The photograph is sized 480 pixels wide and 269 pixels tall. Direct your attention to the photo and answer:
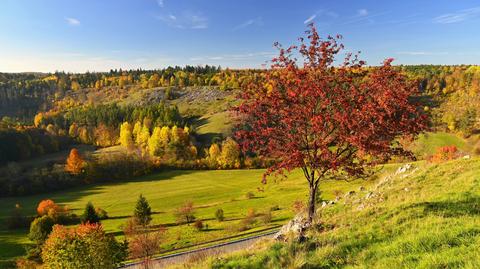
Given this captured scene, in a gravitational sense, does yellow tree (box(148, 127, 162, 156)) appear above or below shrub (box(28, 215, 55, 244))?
above

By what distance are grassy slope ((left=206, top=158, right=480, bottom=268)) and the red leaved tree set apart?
8.49 feet

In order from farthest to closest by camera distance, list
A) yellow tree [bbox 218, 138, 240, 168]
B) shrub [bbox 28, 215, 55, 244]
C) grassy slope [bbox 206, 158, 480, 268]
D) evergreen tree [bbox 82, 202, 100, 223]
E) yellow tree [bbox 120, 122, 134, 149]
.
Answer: yellow tree [bbox 120, 122, 134, 149] < yellow tree [bbox 218, 138, 240, 168] < evergreen tree [bbox 82, 202, 100, 223] < shrub [bbox 28, 215, 55, 244] < grassy slope [bbox 206, 158, 480, 268]

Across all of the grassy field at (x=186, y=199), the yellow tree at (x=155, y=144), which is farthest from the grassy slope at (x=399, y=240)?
the yellow tree at (x=155, y=144)

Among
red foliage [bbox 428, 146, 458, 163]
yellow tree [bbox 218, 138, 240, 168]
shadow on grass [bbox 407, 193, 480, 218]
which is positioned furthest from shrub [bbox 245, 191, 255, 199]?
shadow on grass [bbox 407, 193, 480, 218]

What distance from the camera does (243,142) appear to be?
45.5ft

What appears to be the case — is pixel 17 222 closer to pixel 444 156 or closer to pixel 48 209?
pixel 48 209

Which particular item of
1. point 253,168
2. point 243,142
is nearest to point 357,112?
point 243,142

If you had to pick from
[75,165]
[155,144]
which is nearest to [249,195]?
[75,165]

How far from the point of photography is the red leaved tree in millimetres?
12438

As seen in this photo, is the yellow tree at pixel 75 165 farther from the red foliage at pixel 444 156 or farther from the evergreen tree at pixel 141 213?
the red foliage at pixel 444 156

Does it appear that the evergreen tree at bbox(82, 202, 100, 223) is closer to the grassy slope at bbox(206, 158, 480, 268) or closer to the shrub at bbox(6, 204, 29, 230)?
the shrub at bbox(6, 204, 29, 230)

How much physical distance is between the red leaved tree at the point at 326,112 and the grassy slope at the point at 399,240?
259cm

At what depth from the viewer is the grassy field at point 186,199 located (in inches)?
2427

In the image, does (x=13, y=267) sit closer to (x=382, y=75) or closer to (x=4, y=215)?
(x=4, y=215)
